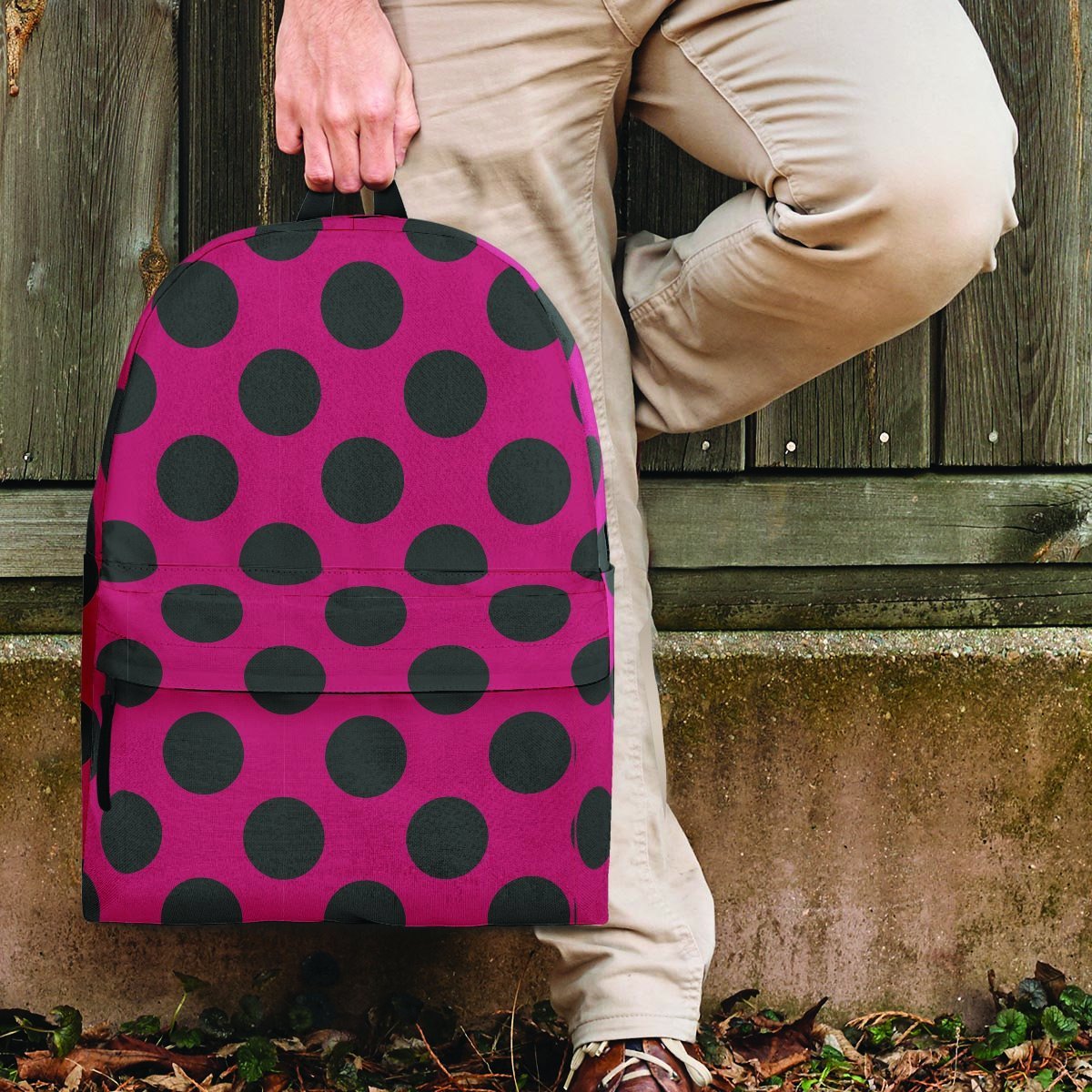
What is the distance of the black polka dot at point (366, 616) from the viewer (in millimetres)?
933

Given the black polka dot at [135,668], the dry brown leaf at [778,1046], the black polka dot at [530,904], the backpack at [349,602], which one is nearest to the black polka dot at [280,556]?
the backpack at [349,602]

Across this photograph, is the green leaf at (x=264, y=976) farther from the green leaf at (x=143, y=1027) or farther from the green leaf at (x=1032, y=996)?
the green leaf at (x=1032, y=996)

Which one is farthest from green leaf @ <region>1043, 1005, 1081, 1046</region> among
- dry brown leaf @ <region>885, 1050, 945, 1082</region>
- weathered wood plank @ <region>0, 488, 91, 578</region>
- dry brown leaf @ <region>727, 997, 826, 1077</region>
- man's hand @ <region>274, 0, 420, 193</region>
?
weathered wood plank @ <region>0, 488, 91, 578</region>

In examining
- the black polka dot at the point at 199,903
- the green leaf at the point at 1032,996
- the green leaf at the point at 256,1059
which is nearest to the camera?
the black polka dot at the point at 199,903

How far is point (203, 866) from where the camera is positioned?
3.03 feet

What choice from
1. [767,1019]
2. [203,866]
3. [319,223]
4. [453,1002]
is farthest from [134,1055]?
[319,223]

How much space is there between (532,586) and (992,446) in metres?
0.84

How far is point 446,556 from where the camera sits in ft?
3.10

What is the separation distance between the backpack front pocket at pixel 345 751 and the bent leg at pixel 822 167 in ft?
1.09

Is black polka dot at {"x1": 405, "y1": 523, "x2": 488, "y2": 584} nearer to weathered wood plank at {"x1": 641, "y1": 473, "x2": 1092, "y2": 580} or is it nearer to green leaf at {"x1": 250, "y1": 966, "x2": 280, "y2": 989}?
weathered wood plank at {"x1": 641, "y1": 473, "x2": 1092, "y2": 580}

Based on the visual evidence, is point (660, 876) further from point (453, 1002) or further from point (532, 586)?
point (453, 1002)

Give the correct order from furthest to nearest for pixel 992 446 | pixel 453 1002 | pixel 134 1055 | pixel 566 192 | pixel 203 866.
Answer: pixel 992 446, pixel 453 1002, pixel 134 1055, pixel 566 192, pixel 203 866

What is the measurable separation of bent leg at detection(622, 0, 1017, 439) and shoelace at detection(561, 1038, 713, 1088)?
2.18ft

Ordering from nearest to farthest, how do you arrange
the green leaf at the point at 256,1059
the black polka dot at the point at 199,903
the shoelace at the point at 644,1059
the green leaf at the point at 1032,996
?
the black polka dot at the point at 199,903
the shoelace at the point at 644,1059
the green leaf at the point at 256,1059
the green leaf at the point at 1032,996
